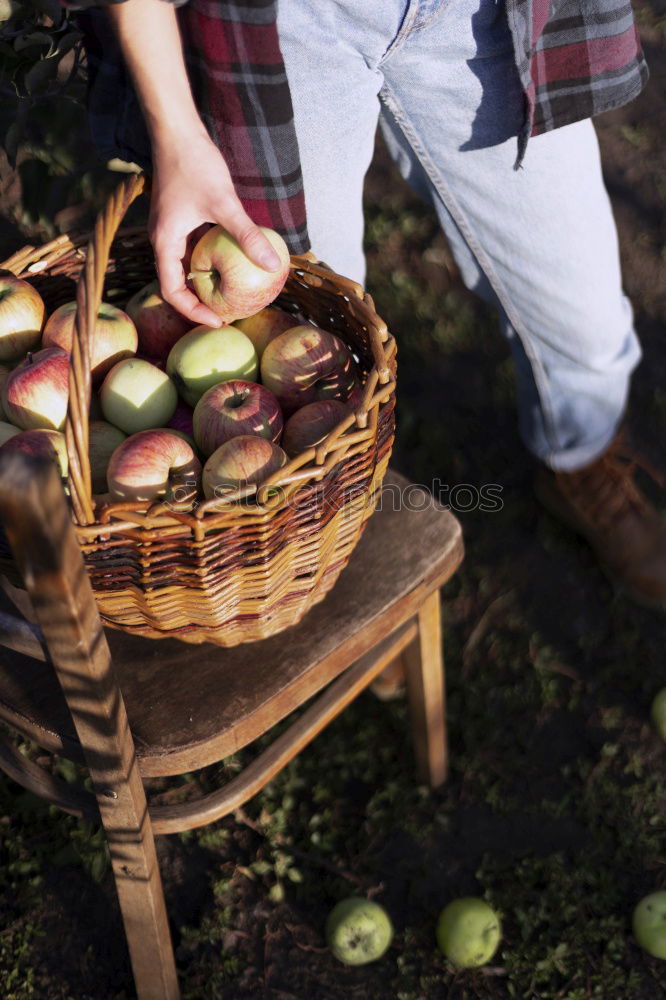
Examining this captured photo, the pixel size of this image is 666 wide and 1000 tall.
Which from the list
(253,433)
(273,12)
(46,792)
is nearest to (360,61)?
(273,12)

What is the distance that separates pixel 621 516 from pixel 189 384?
4.03ft

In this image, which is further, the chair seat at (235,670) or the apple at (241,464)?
the chair seat at (235,670)

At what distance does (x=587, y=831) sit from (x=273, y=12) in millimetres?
1658

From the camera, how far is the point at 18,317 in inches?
53.7

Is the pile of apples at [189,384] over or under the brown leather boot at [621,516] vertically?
over

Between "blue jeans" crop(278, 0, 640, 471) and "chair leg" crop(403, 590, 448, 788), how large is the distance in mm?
598

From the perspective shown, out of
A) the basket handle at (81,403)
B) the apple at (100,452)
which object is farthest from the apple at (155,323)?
the basket handle at (81,403)

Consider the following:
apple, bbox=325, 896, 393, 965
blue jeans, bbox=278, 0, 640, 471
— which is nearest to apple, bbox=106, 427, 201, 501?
blue jeans, bbox=278, 0, 640, 471

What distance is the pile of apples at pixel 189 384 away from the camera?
1173mm

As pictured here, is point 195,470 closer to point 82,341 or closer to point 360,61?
point 82,341

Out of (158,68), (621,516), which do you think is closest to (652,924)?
(621,516)

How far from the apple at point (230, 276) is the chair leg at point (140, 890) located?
65cm

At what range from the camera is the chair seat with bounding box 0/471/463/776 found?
4.24 feet

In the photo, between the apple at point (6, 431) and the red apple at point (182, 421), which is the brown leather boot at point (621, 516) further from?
the apple at point (6, 431)
